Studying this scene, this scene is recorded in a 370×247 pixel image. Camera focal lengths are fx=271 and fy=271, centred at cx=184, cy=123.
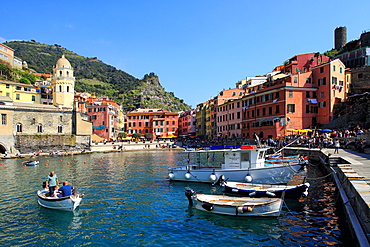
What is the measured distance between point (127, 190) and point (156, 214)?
7270 millimetres

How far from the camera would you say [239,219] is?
14.4m

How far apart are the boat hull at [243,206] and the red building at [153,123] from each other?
85583 mm

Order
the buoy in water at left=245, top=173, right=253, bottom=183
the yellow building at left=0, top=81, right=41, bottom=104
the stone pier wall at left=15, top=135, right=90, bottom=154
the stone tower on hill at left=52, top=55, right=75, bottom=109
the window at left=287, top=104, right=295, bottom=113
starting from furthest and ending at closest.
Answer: the stone tower on hill at left=52, top=55, right=75, bottom=109
the yellow building at left=0, top=81, right=41, bottom=104
the stone pier wall at left=15, top=135, right=90, bottom=154
the window at left=287, top=104, right=295, bottom=113
the buoy in water at left=245, top=173, right=253, bottom=183

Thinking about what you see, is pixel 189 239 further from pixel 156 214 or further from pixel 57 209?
pixel 57 209

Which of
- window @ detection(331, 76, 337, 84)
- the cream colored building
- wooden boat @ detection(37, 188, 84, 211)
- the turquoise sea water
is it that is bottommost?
the turquoise sea water

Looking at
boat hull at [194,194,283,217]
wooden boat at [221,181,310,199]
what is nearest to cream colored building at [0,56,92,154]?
wooden boat at [221,181,310,199]

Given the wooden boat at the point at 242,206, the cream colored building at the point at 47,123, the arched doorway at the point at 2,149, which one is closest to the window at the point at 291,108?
the wooden boat at the point at 242,206

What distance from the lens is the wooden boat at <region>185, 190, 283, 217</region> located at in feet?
46.5

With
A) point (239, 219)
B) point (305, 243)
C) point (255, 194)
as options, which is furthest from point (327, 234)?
point (255, 194)

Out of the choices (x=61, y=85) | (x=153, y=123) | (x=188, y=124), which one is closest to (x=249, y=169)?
(x=61, y=85)

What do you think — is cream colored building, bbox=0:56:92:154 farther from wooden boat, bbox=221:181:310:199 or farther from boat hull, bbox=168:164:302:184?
wooden boat, bbox=221:181:310:199

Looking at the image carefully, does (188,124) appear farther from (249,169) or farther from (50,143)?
(249,169)

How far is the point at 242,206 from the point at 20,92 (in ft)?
252

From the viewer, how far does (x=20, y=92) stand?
73.2m
